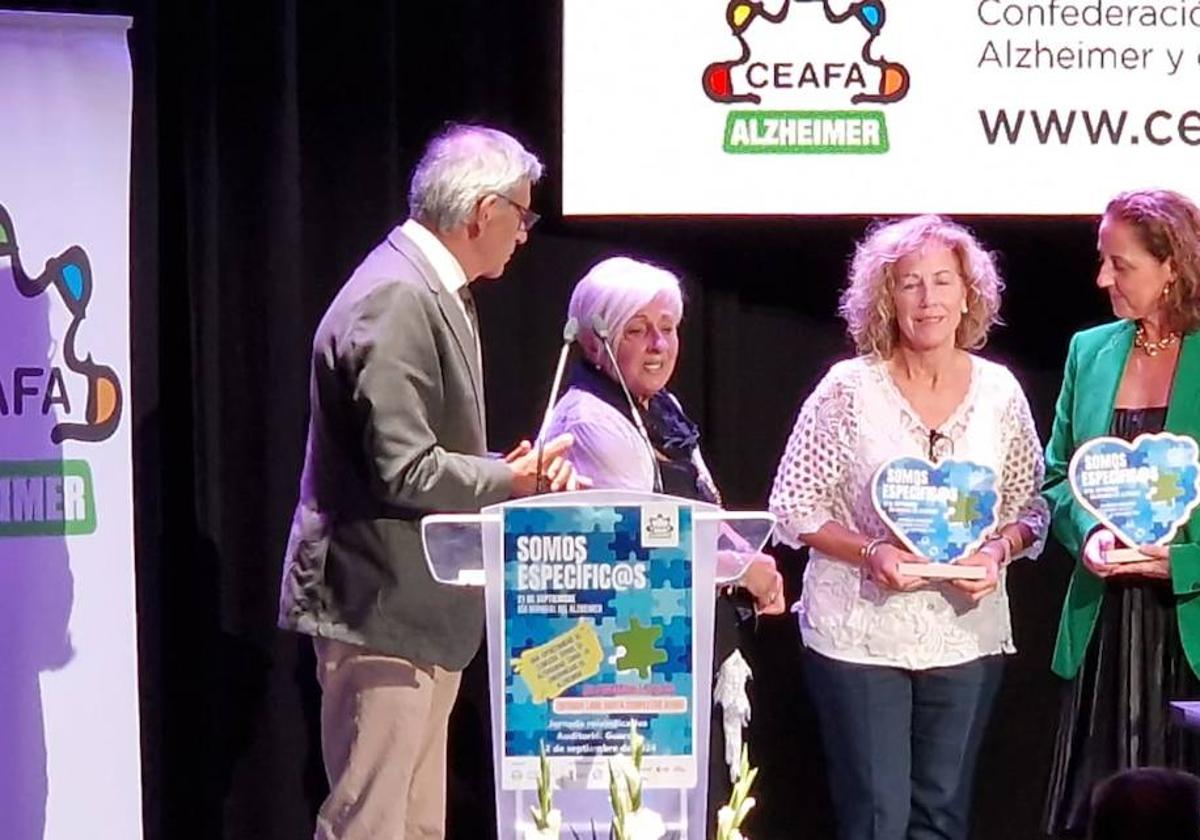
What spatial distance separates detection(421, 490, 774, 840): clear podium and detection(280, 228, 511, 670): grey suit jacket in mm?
615

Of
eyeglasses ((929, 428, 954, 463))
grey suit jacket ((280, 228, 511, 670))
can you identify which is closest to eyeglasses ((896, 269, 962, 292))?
eyeglasses ((929, 428, 954, 463))

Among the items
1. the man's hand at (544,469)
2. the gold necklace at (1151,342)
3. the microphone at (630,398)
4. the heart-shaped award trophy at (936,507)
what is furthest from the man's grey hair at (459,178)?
the gold necklace at (1151,342)

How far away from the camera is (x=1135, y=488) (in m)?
3.50

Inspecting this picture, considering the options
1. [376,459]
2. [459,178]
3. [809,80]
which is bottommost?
[376,459]

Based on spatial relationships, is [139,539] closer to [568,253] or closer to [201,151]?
[201,151]

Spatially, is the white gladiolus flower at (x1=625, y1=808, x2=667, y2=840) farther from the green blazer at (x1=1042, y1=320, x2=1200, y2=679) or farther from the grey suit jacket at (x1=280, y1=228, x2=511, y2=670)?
the green blazer at (x1=1042, y1=320, x2=1200, y2=679)

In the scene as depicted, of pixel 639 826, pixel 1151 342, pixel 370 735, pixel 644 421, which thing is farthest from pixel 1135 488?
pixel 639 826

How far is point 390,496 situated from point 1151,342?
59.9 inches

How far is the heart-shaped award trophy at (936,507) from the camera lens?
11.4 feet

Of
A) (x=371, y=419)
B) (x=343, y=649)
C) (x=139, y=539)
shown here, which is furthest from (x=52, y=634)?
(x=371, y=419)

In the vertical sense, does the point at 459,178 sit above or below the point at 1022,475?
above

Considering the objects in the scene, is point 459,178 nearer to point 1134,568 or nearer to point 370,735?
point 370,735

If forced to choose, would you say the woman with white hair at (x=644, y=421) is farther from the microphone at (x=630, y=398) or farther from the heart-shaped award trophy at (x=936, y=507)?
the heart-shaped award trophy at (x=936, y=507)

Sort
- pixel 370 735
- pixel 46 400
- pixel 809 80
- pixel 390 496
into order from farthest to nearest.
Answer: pixel 809 80 → pixel 46 400 → pixel 370 735 → pixel 390 496
